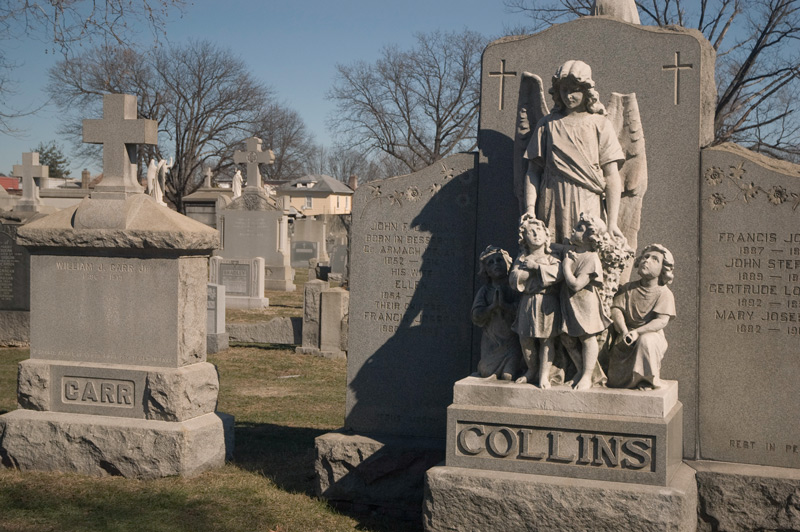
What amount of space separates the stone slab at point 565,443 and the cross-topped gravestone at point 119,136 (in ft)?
12.2

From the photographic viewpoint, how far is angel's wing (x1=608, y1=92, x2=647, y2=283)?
20.1ft

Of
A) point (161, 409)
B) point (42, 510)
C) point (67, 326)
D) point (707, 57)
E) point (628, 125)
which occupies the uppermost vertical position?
point (707, 57)

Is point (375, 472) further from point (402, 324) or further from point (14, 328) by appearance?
point (14, 328)

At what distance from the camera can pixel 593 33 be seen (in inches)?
257

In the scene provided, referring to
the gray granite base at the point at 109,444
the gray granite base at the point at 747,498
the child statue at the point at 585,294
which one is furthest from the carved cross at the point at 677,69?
the gray granite base at the point at 109,444

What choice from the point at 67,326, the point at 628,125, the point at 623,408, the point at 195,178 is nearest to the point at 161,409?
the point at 67,326

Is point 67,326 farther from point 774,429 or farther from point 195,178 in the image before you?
point 195,178

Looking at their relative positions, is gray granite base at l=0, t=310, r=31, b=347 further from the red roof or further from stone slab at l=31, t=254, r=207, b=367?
the red roof

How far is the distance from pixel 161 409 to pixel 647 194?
406cm

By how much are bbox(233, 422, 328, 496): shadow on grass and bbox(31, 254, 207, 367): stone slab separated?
104cm

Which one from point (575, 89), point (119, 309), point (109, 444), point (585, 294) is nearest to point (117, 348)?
point (119, 309)

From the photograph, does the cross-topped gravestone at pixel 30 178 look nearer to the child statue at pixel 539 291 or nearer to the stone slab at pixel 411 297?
the stone slab at pixel 411 297

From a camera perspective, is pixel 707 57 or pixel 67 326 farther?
pixel 67 326

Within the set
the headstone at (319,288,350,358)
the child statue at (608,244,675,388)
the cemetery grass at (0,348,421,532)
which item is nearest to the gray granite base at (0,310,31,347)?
the headstone at (319,288,350,358)
